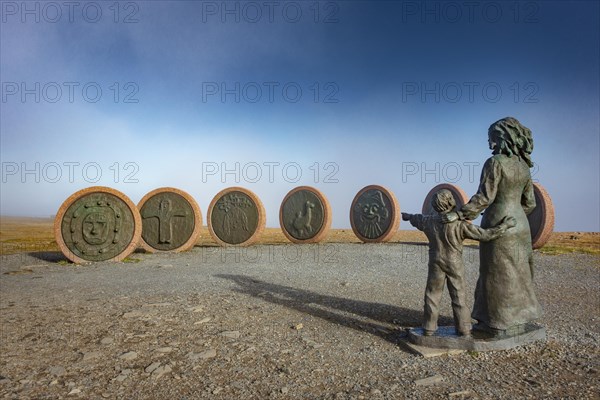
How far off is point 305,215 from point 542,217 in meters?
7.24

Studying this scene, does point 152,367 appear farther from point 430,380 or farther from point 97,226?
point 97,226

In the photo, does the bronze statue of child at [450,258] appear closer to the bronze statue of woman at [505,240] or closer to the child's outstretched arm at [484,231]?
the child's outstretched arm at [484,231]

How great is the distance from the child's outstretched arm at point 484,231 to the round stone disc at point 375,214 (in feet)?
31.3

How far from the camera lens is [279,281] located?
852cm

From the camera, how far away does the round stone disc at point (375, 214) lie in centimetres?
1422

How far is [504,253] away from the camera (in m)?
4.69

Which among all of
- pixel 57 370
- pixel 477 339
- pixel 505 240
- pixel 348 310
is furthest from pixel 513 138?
pixel 57 370

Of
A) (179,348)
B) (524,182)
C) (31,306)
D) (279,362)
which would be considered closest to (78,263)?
(31,306)

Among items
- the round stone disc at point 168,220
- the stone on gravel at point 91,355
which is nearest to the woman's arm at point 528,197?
the stone on gravel at point 91,355

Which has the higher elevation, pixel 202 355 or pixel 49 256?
pixel 49 256

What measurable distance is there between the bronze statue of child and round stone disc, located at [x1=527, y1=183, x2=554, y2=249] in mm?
8119

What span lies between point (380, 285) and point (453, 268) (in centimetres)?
370

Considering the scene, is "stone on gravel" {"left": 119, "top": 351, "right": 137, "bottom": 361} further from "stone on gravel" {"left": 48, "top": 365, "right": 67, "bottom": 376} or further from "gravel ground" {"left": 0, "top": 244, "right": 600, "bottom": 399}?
"stone on gravel" {"left": 48, "top": 365, "right": 67, "bottom": 376}

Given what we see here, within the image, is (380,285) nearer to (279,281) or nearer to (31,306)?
(279,281)
